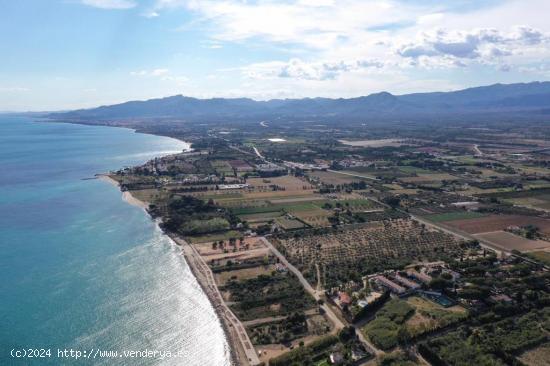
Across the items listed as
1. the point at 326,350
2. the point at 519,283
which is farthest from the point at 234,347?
the point at 519,283

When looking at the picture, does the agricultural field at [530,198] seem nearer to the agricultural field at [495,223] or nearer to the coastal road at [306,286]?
the agricultural field at [495,223]

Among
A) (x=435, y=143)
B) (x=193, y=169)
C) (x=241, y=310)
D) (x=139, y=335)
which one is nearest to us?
(x=139, y=335)

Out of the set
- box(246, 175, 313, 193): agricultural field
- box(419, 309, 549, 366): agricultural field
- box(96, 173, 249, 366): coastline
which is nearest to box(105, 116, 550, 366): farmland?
box(419, 309, 549, 366): agricultural field

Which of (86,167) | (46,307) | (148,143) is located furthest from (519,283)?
(148,143)

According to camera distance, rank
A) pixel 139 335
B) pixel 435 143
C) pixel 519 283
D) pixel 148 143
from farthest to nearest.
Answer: pixel 148 143 < pixel 435 143 < pixel 519 283 < pixel 139 335

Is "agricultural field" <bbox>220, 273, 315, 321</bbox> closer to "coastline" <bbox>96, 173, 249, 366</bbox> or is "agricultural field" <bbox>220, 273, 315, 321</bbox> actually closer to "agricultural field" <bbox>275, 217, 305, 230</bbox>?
"coastline" <bbox>96, 173, 249, 366</bbox>

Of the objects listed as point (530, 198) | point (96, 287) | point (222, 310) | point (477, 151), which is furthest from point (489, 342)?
point (477, 151)

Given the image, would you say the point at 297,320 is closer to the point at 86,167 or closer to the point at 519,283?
the point at 519,283

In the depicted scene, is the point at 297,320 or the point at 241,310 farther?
the point at 241,310
